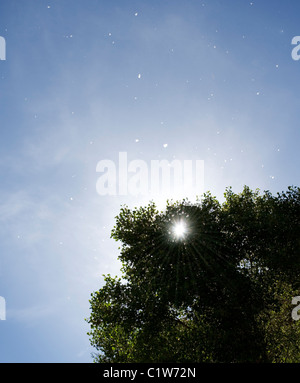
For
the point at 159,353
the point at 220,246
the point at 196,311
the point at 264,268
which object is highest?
the point at 220,246

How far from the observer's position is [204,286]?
21.2 meters

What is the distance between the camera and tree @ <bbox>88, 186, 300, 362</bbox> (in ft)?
65.2

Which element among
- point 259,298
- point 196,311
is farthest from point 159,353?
point 259,298

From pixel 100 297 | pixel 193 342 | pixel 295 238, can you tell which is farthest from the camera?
pixel 100 297

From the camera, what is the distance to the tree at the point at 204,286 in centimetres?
1986

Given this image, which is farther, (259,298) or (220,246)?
(220,246)

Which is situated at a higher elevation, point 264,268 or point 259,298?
point 264,268
